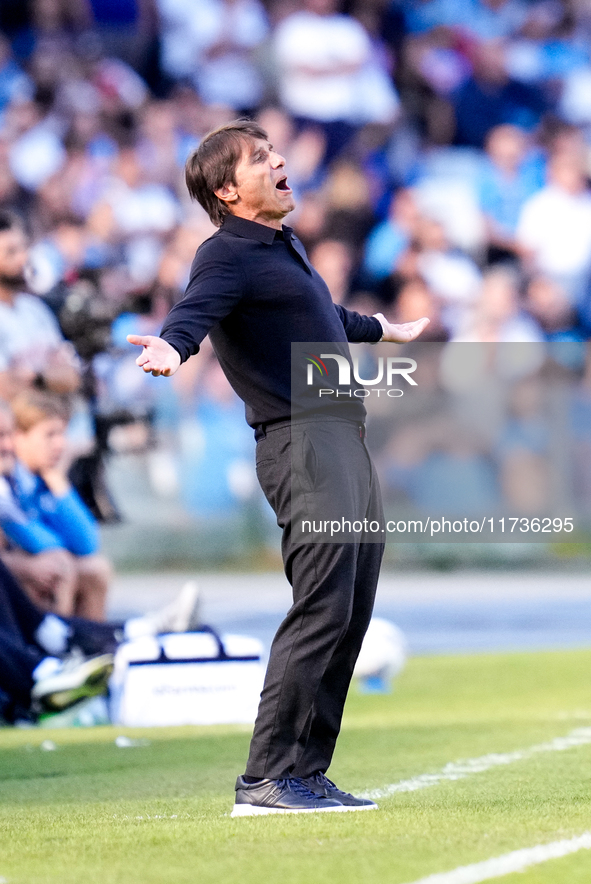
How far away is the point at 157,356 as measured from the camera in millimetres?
3377

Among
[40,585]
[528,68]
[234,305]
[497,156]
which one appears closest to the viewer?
[234,305]

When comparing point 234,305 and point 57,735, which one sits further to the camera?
point 57,735

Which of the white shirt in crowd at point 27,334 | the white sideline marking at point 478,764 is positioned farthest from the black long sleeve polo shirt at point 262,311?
the white shirt in crowd at point 27,334

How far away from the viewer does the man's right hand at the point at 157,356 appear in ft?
11.0

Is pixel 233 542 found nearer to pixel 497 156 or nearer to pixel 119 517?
pixel 119 517

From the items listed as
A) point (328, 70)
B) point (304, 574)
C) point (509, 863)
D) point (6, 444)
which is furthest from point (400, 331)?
point (328, 70)

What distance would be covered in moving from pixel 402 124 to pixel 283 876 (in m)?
13.4

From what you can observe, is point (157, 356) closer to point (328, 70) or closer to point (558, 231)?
point (558, 231)

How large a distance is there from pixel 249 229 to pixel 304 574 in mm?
973

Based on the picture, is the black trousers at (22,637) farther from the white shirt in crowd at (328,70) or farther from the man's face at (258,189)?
the white shirt in crowd at (328,70)

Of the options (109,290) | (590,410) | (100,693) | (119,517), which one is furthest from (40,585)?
(590,410)

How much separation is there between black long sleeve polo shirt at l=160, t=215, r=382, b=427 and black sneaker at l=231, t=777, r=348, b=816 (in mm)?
993

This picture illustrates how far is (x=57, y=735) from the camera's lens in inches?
240

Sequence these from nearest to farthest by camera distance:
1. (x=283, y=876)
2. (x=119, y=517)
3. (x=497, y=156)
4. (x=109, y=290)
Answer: (x=283, y=876), (x=119, y=517), (x=109, y=290), (x=497, y=156)
